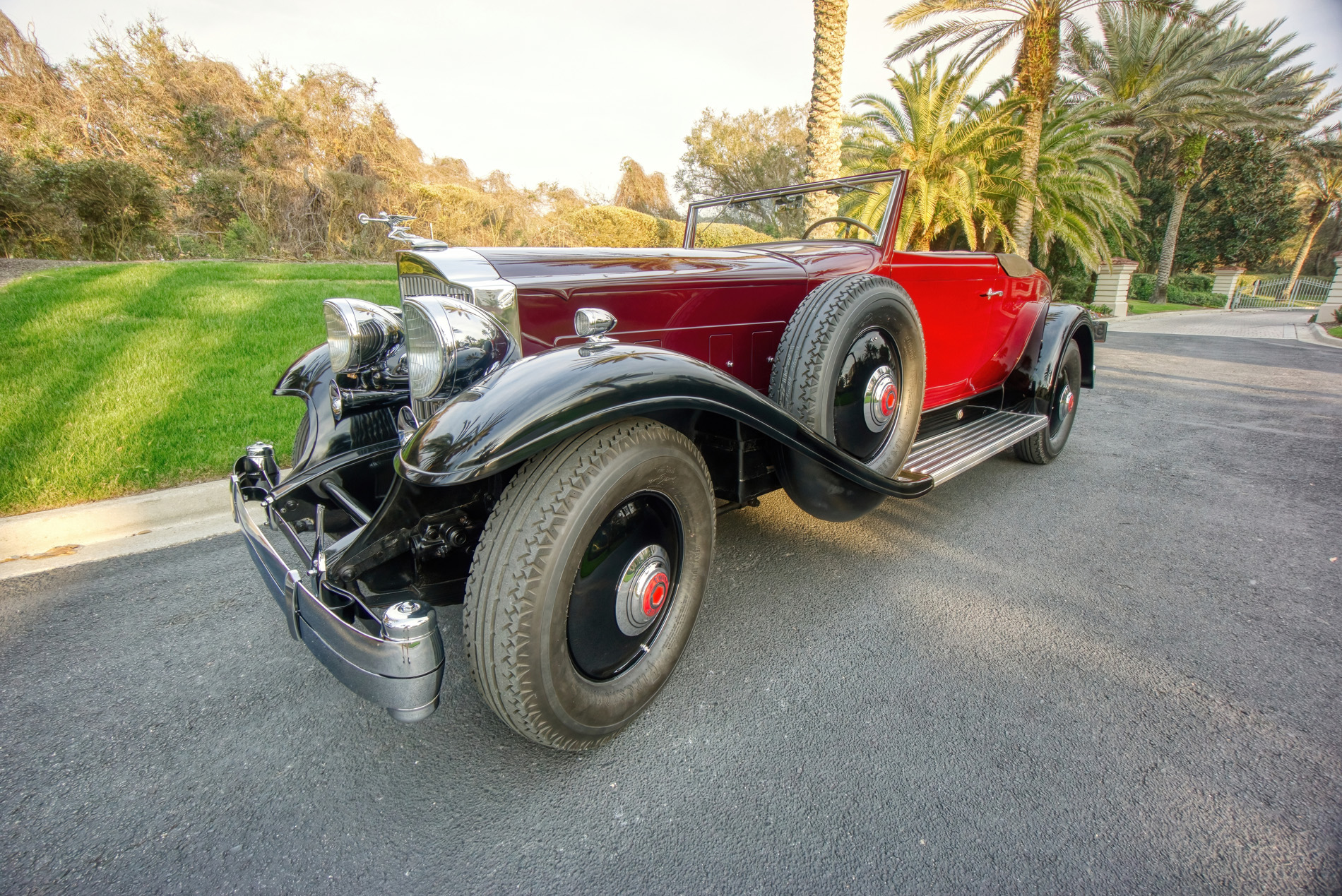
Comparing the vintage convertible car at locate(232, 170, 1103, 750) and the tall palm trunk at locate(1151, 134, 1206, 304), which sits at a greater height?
the tall palm trunk at locate(1151, 134, 1206, 304)

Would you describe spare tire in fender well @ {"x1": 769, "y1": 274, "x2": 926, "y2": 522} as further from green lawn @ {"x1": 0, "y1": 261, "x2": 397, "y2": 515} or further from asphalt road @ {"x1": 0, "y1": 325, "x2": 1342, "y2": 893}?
green lawn @ {"x1": 0, "y1": 261, "x2": 397, "y2": 515}

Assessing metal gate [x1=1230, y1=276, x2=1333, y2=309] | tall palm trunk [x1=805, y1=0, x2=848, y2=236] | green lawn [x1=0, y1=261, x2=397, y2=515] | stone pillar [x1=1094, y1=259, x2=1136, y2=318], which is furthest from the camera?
metal gate [x1=1230, y1=276, x2=1333, y2=309]

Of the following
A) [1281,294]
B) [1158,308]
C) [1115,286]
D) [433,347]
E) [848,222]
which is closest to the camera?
[433,347]

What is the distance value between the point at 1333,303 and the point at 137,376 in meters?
25.0

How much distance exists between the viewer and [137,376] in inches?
181

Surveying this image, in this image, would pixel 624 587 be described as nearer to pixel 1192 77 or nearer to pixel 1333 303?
pixel 1192 77

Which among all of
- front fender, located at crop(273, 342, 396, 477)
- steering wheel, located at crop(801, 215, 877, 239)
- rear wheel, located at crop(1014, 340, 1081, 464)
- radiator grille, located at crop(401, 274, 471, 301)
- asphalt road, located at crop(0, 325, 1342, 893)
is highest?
steering wheel, located at crop(801, 215, 877, 239)

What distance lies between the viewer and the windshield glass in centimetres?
301

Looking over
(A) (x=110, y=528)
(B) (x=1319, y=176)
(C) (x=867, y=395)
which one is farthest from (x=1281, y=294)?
(A) (x=110, y=528)

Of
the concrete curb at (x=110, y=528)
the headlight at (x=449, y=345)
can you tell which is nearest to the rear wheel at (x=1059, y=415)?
the headlight at (x=449, y=345)

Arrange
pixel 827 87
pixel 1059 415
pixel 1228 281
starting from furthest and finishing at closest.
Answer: pixel 1228 281, pixel 827 87, pixel 1059 415

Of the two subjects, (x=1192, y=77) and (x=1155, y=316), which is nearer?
(x=1192, y=77)

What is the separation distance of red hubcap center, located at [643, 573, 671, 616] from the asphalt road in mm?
365

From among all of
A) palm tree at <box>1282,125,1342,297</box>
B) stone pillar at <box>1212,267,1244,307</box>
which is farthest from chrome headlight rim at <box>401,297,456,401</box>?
palm tree at <box>1282,125,1342,297</box>
